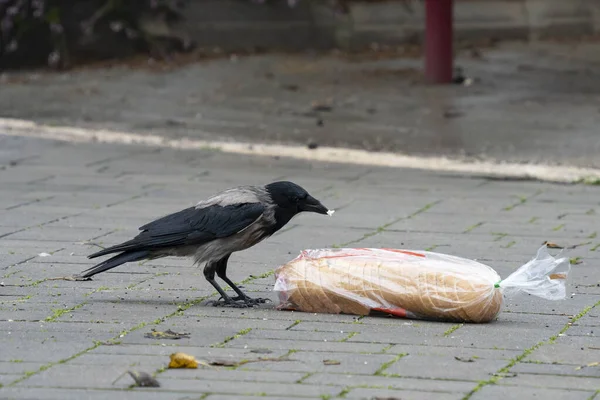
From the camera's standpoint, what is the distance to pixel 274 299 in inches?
229

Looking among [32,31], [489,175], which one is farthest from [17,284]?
[32,31]

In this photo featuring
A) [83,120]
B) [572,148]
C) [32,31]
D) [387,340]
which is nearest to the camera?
[387,340]

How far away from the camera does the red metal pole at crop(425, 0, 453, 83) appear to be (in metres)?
12.7

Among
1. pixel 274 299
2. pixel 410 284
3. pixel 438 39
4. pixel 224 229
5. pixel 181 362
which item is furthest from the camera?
pixel 438 39

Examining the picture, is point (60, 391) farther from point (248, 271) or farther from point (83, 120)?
point (83, 120)

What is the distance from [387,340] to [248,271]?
1.63m

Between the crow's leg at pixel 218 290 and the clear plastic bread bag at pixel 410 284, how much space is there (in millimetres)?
203

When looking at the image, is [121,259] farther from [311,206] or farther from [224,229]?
[311,206]

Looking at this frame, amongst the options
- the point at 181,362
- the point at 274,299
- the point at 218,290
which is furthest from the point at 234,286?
the point at 181,362

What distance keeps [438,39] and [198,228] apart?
7.51m

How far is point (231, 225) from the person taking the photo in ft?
18.1

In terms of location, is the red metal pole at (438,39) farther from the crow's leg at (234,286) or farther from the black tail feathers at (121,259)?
the black tail feathers at (121,259)

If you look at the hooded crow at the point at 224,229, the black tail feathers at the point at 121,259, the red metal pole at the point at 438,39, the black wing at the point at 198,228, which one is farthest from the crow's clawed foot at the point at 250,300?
the red metal pole at the point at 438,39

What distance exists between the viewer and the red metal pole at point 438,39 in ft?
41.5
